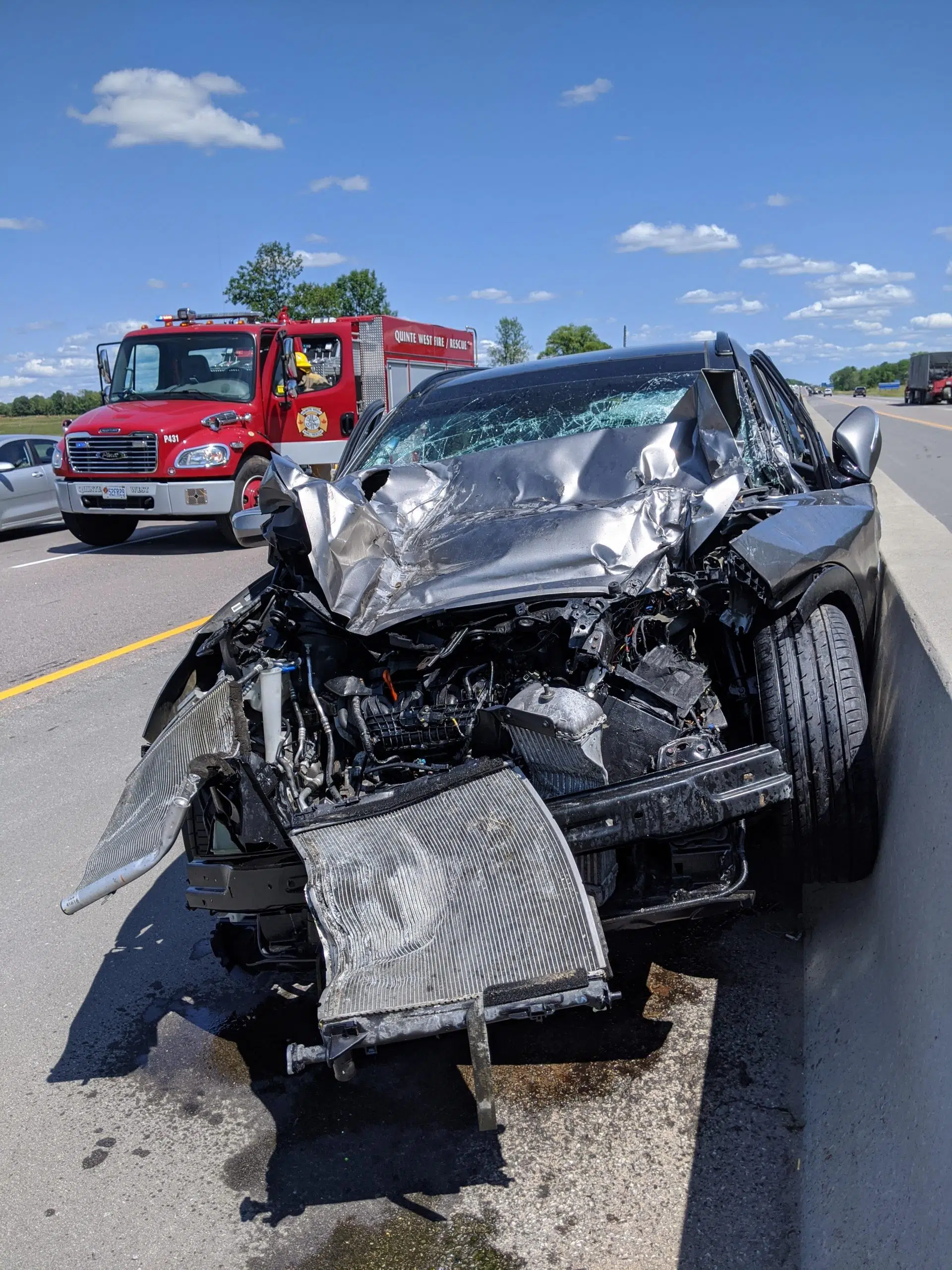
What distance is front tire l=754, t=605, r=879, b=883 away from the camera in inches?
118

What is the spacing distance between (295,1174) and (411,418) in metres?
3.53

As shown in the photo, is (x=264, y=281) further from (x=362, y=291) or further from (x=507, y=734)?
(x=507, y=734)

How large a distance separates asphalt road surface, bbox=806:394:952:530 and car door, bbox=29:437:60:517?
444 inches

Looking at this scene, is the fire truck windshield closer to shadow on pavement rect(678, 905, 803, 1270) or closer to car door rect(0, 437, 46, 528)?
car door rect(0, 437, 46, 528)

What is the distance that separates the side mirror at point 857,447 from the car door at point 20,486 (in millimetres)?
12584

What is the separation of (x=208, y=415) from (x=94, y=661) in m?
5.97

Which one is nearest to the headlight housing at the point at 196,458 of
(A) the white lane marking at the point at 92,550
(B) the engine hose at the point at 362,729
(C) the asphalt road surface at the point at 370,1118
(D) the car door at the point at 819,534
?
Result: (A) the white lane marking at the point at 92,550

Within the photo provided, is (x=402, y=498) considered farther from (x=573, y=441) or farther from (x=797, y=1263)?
(x=797, y=1263)

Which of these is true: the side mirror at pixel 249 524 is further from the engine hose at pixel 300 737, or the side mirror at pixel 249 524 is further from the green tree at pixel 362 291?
the green tree at pixel 362 291

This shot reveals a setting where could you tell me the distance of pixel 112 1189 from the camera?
2.52 m

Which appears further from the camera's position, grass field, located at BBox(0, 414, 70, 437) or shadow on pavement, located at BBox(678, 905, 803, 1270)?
grass field, located at BBox(0, 414, 70, 437)

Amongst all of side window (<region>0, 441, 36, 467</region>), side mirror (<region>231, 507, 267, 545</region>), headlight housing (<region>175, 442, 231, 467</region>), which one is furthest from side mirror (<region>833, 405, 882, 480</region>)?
side window (<region>0, 441, 36, 467</region>)

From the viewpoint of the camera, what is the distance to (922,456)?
66.7ft

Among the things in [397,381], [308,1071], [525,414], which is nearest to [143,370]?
[397,381]
